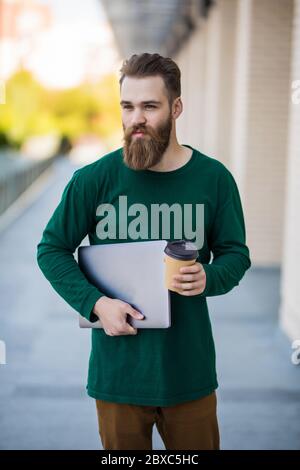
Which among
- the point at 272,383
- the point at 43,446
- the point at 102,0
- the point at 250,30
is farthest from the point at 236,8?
the point at 43,446

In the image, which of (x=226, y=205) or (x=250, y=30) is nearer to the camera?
(x=226, y=205)

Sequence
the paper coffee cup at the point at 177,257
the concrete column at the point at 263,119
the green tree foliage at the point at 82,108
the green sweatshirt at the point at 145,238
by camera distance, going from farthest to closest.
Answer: the green tree foliage at the point at 82,108 → the concrete column at the point at 263,119 → the green sweatshirt at the point at 145,238 → the paper coffee cup at the point at 177,257

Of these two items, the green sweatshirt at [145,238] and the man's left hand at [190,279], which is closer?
the man's left hand at [190,279]

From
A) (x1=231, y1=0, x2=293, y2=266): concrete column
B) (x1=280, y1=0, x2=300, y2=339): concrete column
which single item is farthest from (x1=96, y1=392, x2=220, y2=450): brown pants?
(x1=231, y1=0, x2=293, y2=266): concrete column

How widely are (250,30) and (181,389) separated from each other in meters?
7.10

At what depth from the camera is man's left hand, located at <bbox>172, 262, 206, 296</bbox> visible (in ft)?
6.24

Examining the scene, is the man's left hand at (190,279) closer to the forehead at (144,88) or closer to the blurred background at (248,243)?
the forehead at (144,88)

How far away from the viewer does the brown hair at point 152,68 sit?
6.51 feet

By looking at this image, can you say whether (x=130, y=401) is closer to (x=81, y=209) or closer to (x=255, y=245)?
(x=81, y=209)

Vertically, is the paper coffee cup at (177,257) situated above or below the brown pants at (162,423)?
above

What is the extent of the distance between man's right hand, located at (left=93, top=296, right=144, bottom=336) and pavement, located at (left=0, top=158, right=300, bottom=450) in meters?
2.04

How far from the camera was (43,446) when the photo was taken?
388cm

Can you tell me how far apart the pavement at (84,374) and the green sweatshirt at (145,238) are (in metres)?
1.82

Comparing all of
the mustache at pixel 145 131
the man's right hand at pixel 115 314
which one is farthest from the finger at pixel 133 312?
the mustache at pixel 145 131
